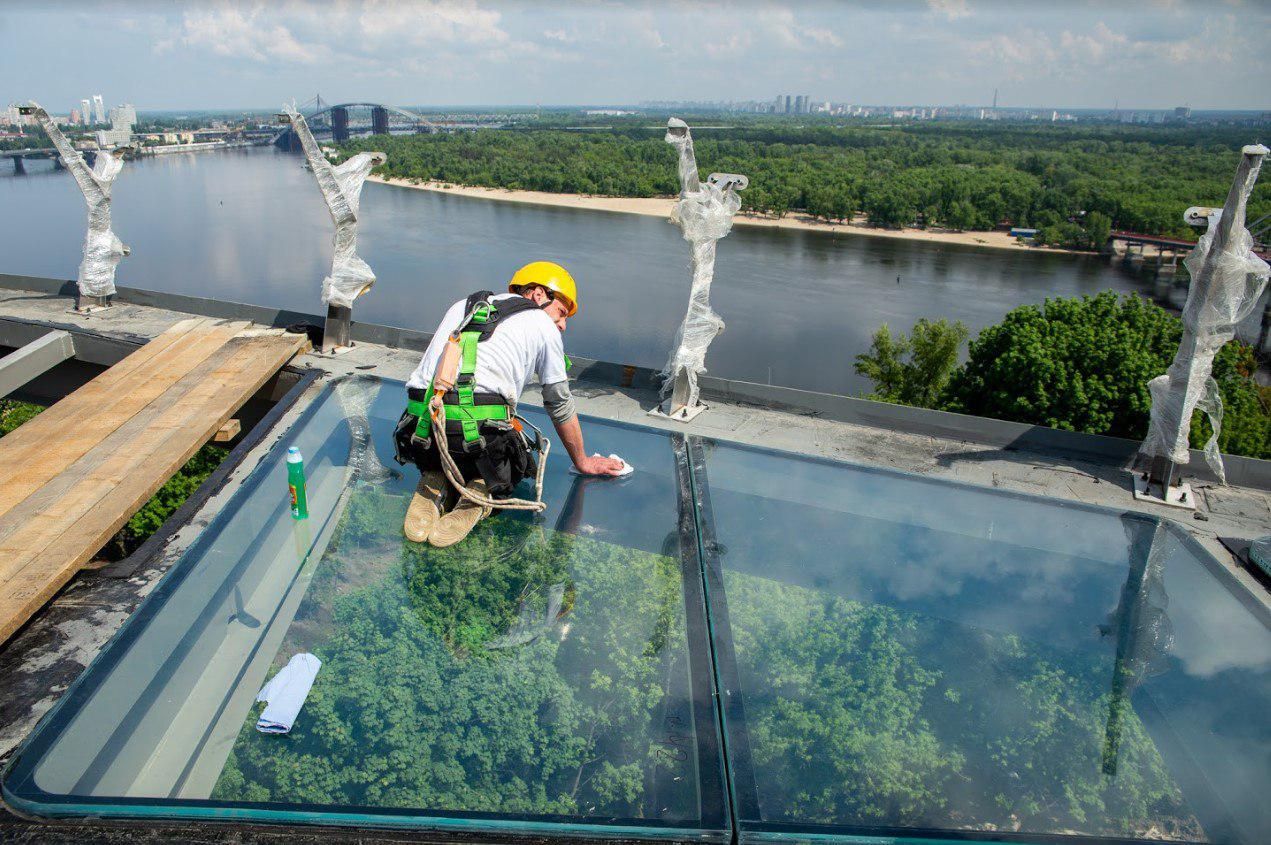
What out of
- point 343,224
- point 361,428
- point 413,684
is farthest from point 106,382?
point 413,684

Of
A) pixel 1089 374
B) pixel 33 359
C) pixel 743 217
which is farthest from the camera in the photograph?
pixel 743 217

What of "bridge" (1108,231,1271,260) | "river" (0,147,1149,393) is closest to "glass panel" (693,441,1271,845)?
"river" (0,147,1149,393)

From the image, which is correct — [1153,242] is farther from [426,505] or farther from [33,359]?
[426,505]

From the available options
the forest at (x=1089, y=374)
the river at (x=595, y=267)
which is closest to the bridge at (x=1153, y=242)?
the river at (x=595, y=267)

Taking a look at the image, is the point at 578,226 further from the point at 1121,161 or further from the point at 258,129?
the point at 258,129

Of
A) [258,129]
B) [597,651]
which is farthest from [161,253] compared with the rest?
[258,129]

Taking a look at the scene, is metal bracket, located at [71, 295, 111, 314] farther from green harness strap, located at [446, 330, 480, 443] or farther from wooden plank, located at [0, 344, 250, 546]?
green harness strap, located at [446, 330, 480, 443]
